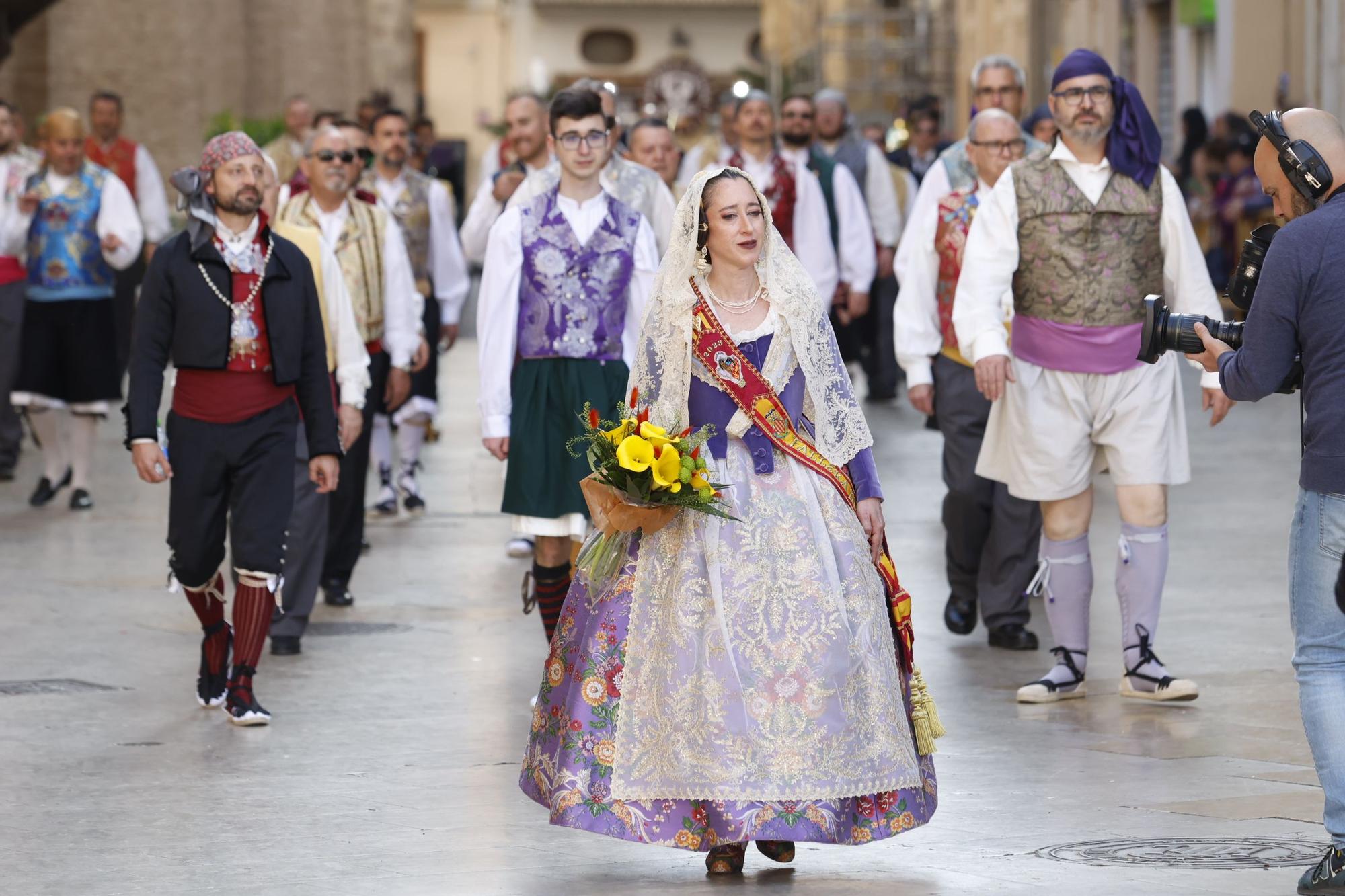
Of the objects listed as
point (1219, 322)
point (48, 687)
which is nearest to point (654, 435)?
point (1219, 322)

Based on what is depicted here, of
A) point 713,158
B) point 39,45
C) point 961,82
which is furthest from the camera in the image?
point 961,82

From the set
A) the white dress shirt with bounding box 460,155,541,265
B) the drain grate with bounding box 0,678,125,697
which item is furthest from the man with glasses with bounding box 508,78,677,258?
the drain grate with bounding box 0,678,125,697

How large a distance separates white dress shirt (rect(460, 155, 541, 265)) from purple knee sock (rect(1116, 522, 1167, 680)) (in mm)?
4370

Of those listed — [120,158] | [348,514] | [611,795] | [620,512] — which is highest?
[120,158]

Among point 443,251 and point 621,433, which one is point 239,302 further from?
point 443,251

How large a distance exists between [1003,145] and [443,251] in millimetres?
4100

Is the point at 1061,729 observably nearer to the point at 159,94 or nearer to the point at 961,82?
the point at 159,94

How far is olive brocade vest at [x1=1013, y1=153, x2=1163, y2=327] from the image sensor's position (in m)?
8.00

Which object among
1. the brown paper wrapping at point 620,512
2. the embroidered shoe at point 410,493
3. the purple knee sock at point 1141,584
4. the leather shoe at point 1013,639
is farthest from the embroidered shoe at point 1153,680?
the embroidered shoe at point 410,493

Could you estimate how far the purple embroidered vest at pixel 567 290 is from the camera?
26.2ft

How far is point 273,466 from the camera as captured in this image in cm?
784

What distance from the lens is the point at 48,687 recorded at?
28.3 ft

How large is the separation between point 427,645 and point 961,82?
4112 centimetres

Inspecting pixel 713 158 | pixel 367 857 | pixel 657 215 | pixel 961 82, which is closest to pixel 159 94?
pixel 713 158
